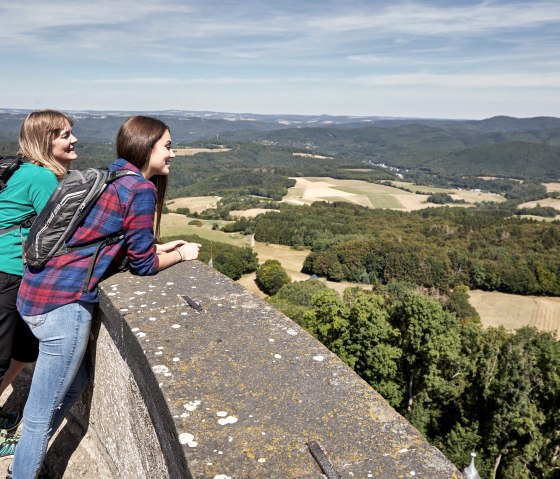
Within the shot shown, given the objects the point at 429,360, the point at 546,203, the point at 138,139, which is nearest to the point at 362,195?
the point at 546,203

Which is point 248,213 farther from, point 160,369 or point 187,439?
point 187,439

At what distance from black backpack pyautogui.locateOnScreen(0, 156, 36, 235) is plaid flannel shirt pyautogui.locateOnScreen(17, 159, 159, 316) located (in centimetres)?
50

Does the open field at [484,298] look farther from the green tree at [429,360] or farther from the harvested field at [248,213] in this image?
the green tree at [429,360]

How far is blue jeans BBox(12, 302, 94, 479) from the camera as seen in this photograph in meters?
2.96

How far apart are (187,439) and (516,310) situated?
6774 cm

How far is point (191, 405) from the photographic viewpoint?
242 centimetres

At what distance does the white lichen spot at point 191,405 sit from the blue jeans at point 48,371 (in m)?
1.10

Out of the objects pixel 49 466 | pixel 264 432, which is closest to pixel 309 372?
pixel 264 432

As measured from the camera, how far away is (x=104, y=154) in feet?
644

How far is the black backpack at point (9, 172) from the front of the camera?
3.28 m

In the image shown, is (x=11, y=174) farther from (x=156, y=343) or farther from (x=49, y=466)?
(x=49, y=466)

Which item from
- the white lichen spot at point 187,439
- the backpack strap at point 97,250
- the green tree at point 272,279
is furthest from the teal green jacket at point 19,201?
the green tree at point 272,279

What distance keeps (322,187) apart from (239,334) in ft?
535

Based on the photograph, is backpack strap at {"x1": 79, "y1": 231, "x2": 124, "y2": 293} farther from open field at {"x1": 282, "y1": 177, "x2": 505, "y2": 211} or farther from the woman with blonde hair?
open field at {"x1": 282, "y1": 177, "x2": 505, "y2": 211}
